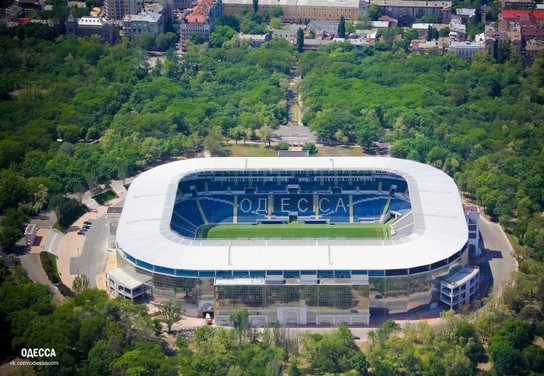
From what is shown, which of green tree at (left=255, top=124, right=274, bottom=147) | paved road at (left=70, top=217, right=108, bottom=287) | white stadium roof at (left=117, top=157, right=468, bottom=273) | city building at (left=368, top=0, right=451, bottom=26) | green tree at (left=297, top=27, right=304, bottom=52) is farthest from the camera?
city building at (left=368, top=0, right=451, bottom=26)

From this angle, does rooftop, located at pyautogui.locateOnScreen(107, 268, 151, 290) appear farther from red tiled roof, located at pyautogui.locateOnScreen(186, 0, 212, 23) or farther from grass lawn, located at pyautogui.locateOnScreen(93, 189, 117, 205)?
red tiled roof, located at pyautogui.locateOnScreen(186, 0, 212, 23)

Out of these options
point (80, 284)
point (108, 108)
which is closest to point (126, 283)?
point (80, 284)

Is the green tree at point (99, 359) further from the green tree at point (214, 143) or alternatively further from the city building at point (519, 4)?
Answer: the city building at point (519, 4)

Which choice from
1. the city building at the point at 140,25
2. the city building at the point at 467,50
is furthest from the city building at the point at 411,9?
the city building at the point at 140,25

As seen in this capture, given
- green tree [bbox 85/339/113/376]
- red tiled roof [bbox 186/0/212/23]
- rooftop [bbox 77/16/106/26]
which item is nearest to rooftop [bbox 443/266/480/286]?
green tree [bbox 85/339/113/376]

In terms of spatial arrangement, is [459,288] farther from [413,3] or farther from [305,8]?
[413,3]
